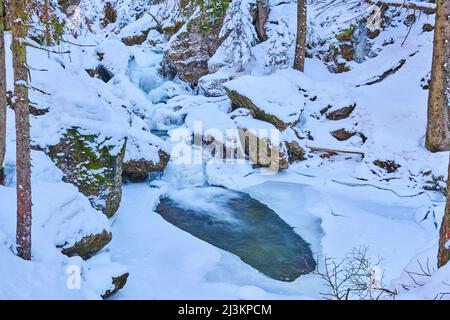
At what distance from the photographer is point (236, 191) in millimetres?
10719

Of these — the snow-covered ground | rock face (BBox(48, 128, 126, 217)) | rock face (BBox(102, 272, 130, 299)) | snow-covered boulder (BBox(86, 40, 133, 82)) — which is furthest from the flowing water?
snow-covered boulder (BBox(86, 40, 133, 82))

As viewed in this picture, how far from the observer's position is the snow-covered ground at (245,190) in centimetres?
518

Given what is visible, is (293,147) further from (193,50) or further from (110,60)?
(193,50)

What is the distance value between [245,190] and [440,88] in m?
5.60

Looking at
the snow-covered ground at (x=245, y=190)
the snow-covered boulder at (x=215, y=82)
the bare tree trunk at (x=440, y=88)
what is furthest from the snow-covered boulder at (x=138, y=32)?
the bare tree trunk at (x=440, y=88)

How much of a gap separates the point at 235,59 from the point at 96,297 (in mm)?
13512

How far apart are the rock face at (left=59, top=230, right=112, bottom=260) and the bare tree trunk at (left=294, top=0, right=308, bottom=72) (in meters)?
11.2

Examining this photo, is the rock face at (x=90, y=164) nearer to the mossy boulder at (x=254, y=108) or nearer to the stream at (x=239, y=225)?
the stream at (x=239, y=225)

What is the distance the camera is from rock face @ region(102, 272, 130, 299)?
16.4ft

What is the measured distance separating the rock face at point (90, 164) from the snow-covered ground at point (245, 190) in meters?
0.20

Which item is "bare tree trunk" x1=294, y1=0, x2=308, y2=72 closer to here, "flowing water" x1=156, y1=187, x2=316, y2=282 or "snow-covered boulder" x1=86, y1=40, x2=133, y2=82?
"flowing water" x1=156, y1=187, x2=316, y2=282

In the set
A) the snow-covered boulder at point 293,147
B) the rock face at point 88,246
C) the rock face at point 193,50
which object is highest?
the rock face at point 193,50

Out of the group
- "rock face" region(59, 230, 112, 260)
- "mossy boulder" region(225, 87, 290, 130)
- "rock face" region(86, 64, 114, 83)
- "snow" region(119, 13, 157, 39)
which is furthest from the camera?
"snow" region(119, 13, 157, 39)

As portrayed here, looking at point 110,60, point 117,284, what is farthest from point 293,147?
point 110,60
